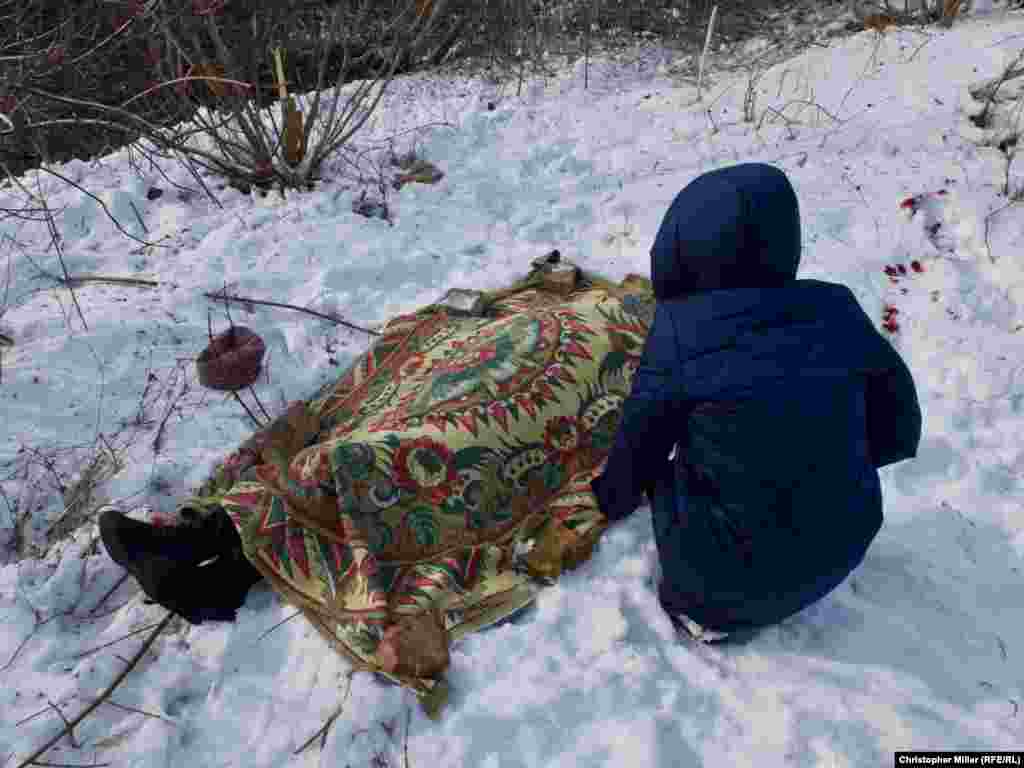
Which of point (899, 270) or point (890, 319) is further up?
point (899, 270)

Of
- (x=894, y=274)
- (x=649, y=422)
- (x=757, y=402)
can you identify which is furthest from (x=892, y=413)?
(x=894, y=274)

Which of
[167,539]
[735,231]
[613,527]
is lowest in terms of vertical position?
[613,527]

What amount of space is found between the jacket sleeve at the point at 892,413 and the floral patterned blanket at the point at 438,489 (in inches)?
31.9

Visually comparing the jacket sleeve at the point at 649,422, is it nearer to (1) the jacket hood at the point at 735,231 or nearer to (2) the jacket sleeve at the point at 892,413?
(1) the jacket hood at the point at 735,231

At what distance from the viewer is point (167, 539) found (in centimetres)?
188

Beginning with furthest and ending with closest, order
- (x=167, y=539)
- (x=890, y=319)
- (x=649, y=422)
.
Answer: (x=890, y=319) → (x=167, y=539) → (x=649, y=422)

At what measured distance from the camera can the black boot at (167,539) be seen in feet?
5.90

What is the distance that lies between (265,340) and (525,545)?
162 cm

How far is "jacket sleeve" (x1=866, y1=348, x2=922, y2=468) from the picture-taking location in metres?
1.45

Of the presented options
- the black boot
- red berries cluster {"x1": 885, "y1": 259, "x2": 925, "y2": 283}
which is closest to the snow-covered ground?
red berries cluster {"x1": 885, "y1": 259, "x2": 925, "y2": 283}

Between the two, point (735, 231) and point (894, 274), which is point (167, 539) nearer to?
point (735, 231)

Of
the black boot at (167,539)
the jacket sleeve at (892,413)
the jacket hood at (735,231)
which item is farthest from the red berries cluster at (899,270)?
the black boot at (167,539)

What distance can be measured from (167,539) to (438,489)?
768mm

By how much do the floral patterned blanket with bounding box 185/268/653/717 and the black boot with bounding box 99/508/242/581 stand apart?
0.28 ft
